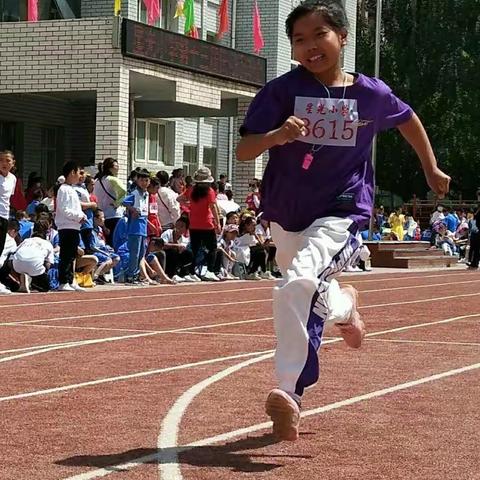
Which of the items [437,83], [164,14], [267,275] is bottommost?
[267,275]

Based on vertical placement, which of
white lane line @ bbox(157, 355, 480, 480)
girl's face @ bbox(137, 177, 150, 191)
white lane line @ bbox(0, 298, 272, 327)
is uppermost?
girl's face @ bbox(137, 177, 150, 191)

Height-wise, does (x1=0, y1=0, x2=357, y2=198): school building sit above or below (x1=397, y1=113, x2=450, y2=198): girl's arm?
above

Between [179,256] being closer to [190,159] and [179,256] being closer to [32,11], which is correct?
[32,11]

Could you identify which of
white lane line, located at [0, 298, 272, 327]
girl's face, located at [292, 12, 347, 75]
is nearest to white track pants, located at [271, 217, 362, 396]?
girl's face, located at [292, 12, 347, 75]

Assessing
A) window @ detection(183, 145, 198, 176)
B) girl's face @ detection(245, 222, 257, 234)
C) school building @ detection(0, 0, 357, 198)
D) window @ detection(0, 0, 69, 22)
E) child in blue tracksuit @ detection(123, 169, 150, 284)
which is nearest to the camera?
child in blue tracksuit @ detection(123, 169, 150, 284)

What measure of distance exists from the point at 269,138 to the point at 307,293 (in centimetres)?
73

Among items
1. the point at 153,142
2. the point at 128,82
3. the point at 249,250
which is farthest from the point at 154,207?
the point at 153,142

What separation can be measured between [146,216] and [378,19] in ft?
64.0

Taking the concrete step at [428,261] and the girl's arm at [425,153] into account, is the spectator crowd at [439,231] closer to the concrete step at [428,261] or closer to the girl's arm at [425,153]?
the concrete step at [428,261]

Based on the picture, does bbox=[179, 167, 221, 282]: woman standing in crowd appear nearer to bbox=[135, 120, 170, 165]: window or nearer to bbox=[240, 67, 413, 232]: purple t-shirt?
bbox=[135, 120, 170, 165]: window

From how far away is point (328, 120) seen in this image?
6086mm

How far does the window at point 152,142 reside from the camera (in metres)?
34.4

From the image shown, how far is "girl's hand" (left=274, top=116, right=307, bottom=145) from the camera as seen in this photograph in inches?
224

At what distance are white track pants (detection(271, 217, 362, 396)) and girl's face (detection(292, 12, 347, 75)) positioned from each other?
2.43 ft
